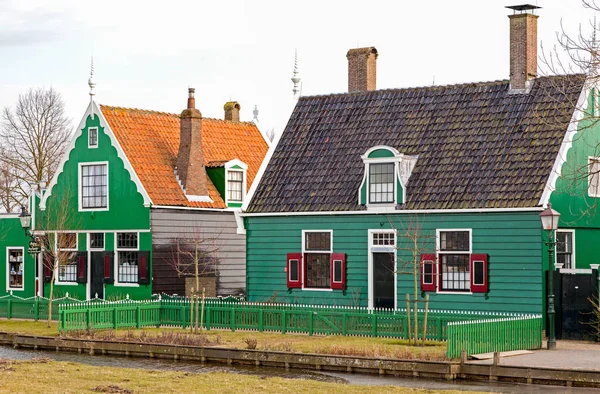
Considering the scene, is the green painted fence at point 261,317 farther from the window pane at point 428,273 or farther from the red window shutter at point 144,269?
the red window shutter at point 144,269

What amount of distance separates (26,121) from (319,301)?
29352mm

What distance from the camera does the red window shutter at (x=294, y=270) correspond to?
111 feet

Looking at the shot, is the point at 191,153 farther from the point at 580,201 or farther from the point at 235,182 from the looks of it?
the point at 580,201

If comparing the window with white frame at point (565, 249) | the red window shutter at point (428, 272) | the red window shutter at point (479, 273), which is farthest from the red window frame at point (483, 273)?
the window with white frame at point (565, 249)

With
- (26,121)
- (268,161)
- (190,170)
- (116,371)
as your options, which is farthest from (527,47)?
(26,121)

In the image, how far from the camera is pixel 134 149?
37094 mm

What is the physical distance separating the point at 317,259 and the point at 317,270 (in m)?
0.34

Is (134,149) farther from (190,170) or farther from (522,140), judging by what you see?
(522,140)

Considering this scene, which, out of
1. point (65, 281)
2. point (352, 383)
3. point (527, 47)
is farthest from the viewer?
point (65, 281)

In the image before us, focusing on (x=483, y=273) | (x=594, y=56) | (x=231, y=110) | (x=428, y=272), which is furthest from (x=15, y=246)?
(x=594, y=56)

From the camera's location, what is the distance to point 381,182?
32.5 m

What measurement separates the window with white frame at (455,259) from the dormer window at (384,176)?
6.29 feet

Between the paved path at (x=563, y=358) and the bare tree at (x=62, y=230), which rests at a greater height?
the bare tree at (x=62, y=230)

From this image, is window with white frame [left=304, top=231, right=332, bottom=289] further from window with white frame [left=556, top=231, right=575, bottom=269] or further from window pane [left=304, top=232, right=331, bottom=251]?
window with white frame [left=556, top=231, right=575, bottom=269]
